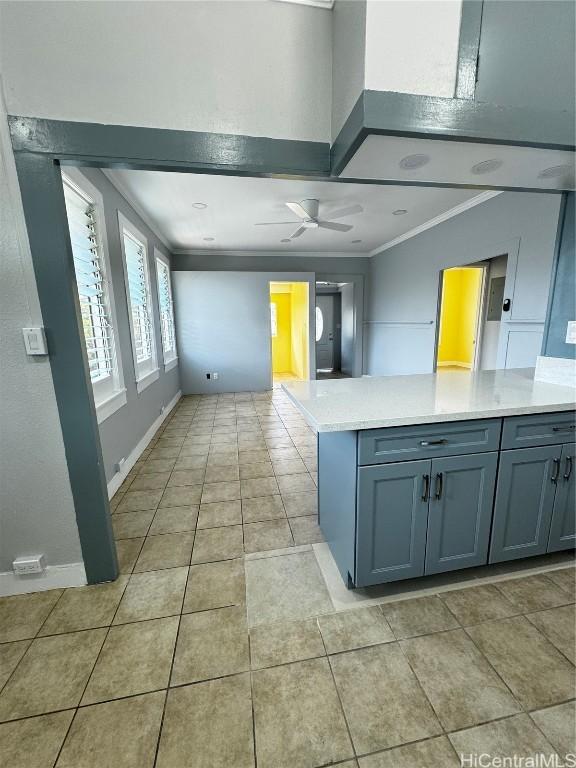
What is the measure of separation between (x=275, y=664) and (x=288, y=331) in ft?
24.4

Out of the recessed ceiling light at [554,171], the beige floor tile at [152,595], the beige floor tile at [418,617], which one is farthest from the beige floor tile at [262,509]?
the recessed ceiling light at [554,171]

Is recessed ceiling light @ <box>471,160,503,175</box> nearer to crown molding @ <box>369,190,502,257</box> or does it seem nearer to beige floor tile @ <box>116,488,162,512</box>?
crown molding @ <box>369,190,502,257</box>

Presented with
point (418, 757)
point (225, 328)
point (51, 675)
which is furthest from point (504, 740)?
point (225, 328)

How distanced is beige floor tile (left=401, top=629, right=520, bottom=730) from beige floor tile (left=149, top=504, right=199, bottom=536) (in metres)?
1.48

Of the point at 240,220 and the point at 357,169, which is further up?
the point at 240,220

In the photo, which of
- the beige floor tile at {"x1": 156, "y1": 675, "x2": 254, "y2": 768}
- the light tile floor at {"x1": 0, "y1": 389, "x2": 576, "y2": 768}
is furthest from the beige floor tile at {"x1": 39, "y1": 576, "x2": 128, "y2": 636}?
the beige floor tile at {"x1": 156, "y1": 675, "x2": 254, "y2": 768}

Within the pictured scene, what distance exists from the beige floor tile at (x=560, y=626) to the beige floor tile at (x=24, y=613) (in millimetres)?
2308

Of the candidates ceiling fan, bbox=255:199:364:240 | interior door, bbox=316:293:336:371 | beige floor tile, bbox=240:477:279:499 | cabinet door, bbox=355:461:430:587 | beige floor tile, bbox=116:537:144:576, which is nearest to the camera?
cabinet door, bbox=355:461:430:587

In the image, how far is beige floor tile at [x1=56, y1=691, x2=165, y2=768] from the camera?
99 centimetres

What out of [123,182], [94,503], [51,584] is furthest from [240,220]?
[51,584]

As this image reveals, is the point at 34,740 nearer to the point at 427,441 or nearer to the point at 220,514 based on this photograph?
the point at 220,514

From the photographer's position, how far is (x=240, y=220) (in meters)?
4.23

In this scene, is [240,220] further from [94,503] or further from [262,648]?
[262,648]

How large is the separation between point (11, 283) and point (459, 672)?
2.47 meters
